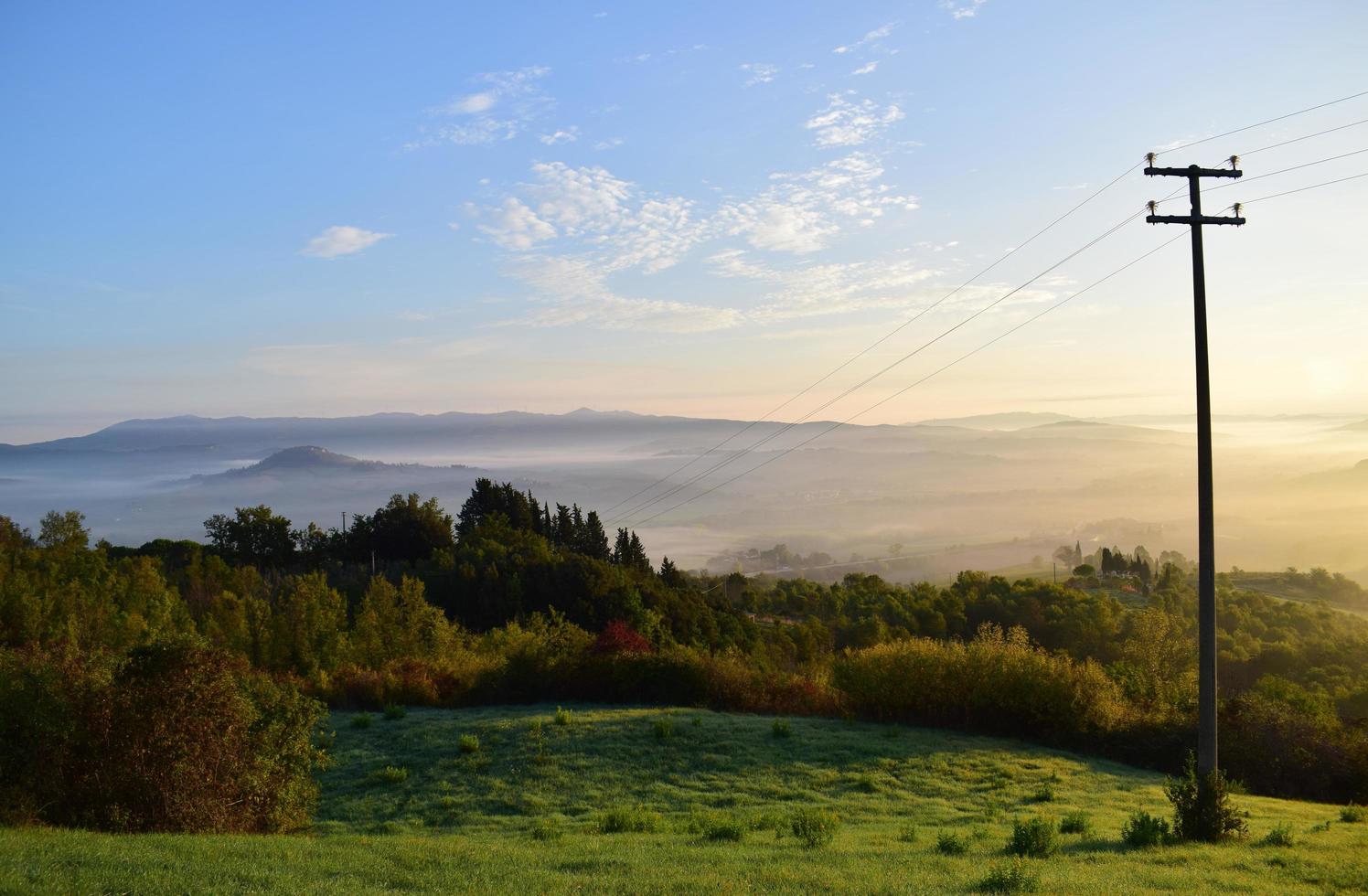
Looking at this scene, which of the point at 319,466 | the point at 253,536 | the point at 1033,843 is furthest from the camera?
the point at 319,466

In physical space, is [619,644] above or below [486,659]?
above

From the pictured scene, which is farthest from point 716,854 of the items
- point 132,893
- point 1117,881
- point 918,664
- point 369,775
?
point 918,664

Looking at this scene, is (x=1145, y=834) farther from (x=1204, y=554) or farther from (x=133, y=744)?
(x=133, y=744)

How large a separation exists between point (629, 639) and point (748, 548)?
137m

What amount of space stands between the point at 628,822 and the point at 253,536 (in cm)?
6880

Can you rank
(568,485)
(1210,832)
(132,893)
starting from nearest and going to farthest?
(132,893) → (1210,832) → (568,485)

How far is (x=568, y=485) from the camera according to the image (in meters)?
161

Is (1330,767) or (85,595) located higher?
(85,595)

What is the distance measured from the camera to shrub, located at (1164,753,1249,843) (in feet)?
43.9

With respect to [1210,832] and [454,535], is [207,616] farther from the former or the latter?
[454,535]

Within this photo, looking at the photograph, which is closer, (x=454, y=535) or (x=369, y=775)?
(x=369, y=775)

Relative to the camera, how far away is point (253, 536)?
244 feet

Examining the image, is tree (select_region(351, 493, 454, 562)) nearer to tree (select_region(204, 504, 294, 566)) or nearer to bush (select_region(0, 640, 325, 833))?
tree (select_region(204, 504, 294, 566))

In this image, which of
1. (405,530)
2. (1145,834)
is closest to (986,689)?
(1145,834)
